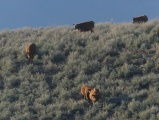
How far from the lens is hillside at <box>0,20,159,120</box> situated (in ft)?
63.7

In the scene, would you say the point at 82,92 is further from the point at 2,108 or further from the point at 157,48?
the point at 157,48

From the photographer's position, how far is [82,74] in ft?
72.8

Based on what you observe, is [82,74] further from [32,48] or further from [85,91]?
[32,48]

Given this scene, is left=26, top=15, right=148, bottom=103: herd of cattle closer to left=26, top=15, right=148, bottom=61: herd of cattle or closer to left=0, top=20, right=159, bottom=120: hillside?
left=26, top=15, right=148, bottom=61: herd of cattle

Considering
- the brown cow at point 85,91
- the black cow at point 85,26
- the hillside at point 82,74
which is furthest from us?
the black cow at point 85,26

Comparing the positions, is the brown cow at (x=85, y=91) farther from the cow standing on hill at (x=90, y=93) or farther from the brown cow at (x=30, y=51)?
the brown cow at (x=30, y=51)

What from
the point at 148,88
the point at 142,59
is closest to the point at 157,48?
the point at 142,59

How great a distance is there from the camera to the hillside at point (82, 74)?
19.4 m

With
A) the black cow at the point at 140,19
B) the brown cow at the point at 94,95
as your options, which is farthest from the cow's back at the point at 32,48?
the black cow at the point at 140,19

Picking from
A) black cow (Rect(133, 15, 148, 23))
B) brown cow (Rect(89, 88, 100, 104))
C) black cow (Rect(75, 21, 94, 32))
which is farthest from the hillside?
Result: black cow (Rect(133, 15, 148, 23))

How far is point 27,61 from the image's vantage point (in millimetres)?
24469

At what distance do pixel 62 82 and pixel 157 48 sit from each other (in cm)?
462

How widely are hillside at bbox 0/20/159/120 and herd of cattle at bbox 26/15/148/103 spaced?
24cm

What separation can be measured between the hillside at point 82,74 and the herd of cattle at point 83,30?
24cm
